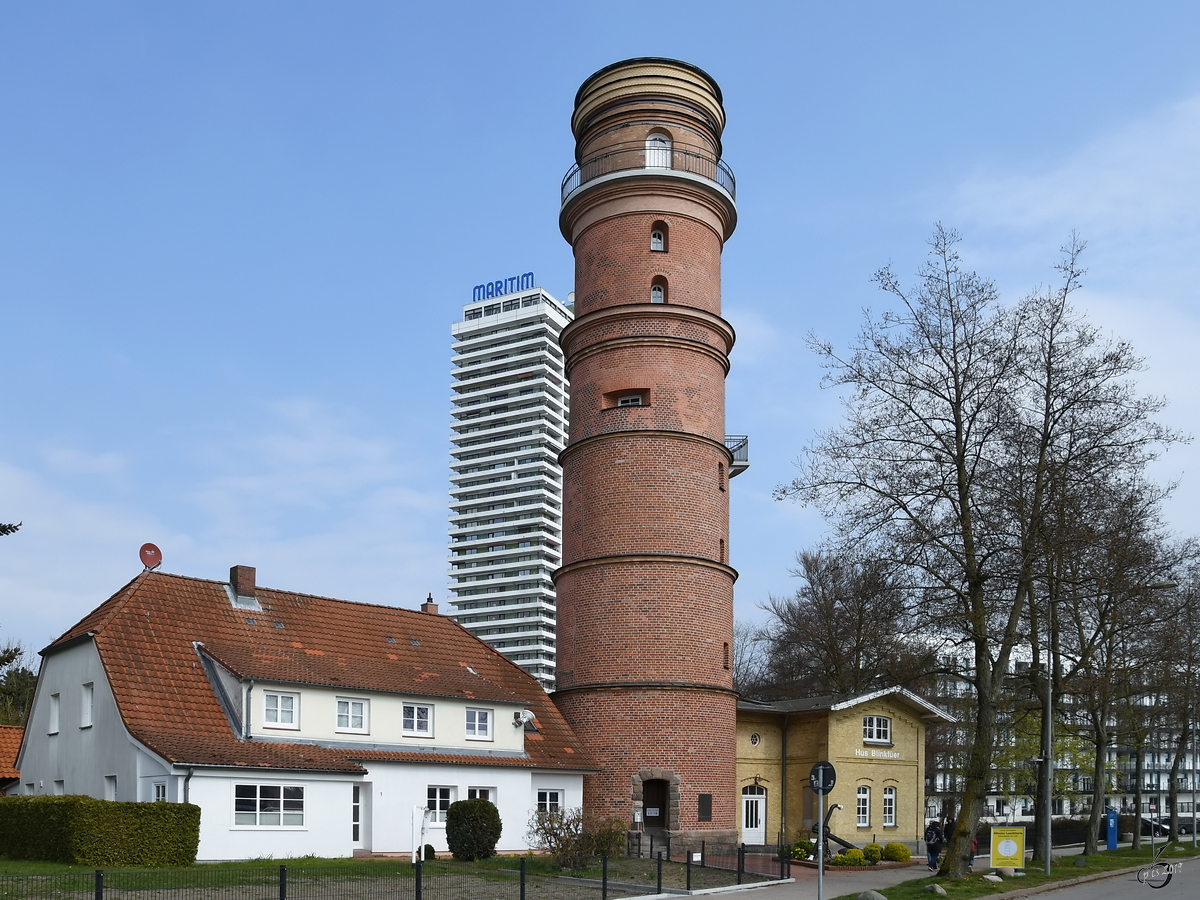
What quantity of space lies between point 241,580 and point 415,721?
19.4 feet

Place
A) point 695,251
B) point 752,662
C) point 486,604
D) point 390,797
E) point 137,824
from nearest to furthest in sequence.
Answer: point 137,824 → point 390,797 → point 695,251 → point 752,662 → point 486,604

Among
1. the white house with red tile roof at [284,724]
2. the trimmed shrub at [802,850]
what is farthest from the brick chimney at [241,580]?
the trimmed shrub at [802,850]

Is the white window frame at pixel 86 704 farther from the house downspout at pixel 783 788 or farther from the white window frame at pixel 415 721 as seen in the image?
the house downspout at pixel 783 788

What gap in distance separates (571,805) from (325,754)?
7.92 m

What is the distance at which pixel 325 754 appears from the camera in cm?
2719

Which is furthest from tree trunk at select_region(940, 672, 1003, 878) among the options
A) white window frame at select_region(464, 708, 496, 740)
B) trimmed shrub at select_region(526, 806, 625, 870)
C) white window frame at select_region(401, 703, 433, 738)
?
white window frame at select_region(401, 703, 433, 738)

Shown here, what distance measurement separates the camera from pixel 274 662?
28281 mm

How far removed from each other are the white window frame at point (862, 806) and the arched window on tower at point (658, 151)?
22218mm

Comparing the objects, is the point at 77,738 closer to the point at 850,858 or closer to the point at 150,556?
the point at 150,556

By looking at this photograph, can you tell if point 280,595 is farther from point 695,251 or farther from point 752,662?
point 752,662

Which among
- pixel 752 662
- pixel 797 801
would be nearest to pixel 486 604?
pixel 752 662

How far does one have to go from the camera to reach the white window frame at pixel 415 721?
29.9 m

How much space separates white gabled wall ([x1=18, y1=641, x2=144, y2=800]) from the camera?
2584 centimetres

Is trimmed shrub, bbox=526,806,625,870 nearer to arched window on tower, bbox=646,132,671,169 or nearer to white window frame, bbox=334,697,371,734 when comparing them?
white window frame, bbox=334,697,371,734
